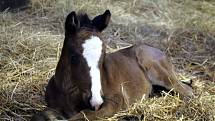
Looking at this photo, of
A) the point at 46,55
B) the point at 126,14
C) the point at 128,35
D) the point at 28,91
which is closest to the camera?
the point at 28,91

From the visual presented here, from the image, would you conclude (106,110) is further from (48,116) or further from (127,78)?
(127,78)

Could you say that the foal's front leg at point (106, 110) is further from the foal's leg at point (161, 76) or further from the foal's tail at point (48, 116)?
the foal's leg at point (161, 76)

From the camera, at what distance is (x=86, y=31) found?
4879mm

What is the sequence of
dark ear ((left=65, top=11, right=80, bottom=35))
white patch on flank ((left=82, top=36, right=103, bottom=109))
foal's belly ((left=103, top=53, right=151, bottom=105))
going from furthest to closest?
1. foal's belly ((left=103, top=53, right=151, bottom=105))
2. dark ear ((left=65, top=11, right=80, bottom=35))
3. white patch on flank ((left=82, top=36, right=103, bottom=109))

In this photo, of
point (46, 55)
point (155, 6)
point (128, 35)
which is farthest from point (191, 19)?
point (46, 55)

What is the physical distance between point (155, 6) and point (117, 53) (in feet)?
14.1

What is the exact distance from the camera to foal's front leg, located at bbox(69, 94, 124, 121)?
16.0 feet

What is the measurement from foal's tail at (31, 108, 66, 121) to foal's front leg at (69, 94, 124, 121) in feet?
0.62

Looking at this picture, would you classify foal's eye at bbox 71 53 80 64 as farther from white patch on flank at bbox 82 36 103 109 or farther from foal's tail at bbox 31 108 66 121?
foal's tail at bbox 31 108 66 121

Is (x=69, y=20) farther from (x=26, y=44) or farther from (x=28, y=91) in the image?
(x=26, y=44)

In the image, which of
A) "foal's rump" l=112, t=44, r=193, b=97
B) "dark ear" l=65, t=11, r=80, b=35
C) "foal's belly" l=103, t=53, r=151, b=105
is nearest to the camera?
"dark ear" l=65, t=11, r=80, b=35

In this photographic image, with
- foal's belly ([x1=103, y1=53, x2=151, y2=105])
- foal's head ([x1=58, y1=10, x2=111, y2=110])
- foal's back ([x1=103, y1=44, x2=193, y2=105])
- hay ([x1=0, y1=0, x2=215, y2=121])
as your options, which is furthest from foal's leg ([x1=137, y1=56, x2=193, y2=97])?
foal's head ([x1=58, y1=10, x2=111, y2=110])

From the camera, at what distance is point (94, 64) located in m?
4.68

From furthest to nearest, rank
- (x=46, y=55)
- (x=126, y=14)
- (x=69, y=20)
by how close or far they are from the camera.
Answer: (x=126, y=14) → (x=46, y=55) → (x=69, y=20)
